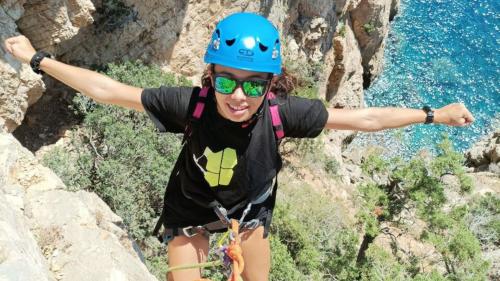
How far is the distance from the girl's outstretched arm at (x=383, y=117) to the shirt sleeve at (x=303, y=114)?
10 centimetres

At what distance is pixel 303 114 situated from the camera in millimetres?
3799

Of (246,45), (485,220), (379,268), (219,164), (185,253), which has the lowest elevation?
(379,268)

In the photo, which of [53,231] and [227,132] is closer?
[227,132]

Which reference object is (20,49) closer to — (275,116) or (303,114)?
(275,116)

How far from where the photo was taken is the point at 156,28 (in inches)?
487

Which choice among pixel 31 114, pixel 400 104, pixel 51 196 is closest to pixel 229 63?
pixel 51 196

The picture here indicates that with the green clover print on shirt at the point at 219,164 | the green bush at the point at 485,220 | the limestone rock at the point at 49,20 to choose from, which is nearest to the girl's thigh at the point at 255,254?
the green clover print on shirt at the point at 219,164

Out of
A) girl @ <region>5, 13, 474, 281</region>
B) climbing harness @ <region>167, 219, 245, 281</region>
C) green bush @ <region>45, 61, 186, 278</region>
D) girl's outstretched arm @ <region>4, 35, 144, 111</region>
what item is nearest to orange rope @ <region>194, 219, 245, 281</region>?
climbing harness @ <region>167, 219, 245, 281</region>

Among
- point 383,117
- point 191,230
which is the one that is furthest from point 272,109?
point 191,230

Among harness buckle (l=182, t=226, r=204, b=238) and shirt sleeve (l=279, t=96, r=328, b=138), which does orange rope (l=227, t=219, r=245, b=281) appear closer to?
harness buckle (l=182, t=226, r=204, b=238)

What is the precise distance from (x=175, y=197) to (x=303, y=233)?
336 inches

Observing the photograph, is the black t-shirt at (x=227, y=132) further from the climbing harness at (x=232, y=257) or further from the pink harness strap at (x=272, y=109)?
the climbing harness at (x=232, y=257)

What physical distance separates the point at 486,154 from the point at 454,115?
70.2ft

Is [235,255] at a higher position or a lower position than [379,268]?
higher
